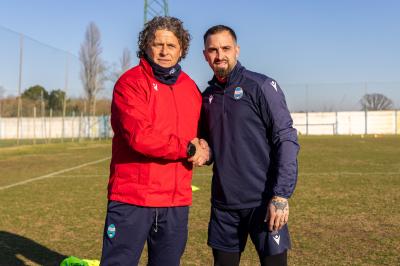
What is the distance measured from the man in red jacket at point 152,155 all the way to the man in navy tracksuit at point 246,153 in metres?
0.23

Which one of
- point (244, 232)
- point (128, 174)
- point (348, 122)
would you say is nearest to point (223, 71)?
point (128, 174)

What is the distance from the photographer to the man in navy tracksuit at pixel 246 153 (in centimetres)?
298

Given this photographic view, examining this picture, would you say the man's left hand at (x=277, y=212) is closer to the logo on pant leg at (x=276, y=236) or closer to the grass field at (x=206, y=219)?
the logo on pant leg at (x=276, y=236)

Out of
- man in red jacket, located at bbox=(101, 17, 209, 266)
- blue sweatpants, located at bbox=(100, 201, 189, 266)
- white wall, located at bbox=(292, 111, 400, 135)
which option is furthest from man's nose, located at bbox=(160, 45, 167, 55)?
white wall, located at bbox=(292, 111, 400, 135)

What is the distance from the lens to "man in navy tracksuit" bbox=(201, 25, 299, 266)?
117 inches

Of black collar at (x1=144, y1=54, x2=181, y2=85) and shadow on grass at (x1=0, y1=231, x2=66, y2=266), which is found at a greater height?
black collar at (x1=144, y1=54, x2=181, y2=85)

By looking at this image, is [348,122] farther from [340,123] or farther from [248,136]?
[248,136]

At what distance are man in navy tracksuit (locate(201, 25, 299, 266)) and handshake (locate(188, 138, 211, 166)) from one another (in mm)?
126

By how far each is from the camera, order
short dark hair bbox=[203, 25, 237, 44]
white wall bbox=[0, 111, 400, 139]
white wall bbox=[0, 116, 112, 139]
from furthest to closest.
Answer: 1. white wall bbox=[0, 111, 400, 139]
2. white wall bbox=[0, 116, 112, 139]
3. short dark hair bbox=[203, 25, 237, 44]

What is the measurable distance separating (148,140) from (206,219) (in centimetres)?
436

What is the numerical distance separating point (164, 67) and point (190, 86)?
0.92ft

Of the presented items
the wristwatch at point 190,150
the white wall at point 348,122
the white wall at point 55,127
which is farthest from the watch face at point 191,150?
the white wall at point 348,122

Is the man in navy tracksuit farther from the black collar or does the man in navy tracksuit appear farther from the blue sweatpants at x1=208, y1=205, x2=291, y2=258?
the black collar

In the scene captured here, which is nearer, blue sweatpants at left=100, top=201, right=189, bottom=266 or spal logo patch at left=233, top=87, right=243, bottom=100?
blue sweatpants at left=100, top=201, right=189, bottom=266
